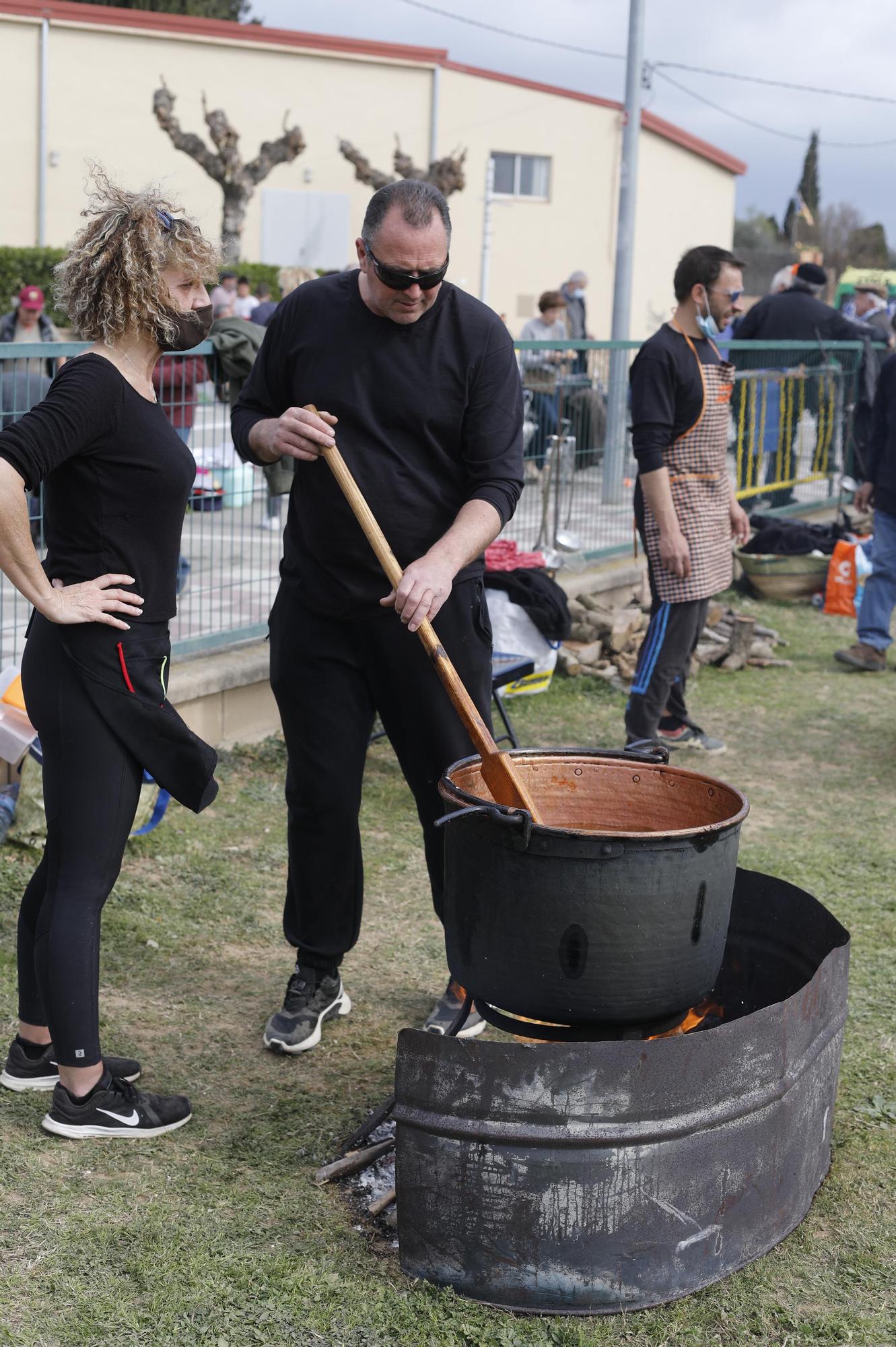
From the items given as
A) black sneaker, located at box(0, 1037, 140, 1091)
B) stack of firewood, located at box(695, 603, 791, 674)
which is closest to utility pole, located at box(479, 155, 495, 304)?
stack of firewood, located at box(695, 603, 791, 674)

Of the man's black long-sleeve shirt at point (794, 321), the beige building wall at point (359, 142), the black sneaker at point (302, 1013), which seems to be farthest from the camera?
the beige building wall at point (359, 142)

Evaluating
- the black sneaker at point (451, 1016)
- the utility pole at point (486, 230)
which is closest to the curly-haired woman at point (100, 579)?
the black sneaker at point (451, 1016)

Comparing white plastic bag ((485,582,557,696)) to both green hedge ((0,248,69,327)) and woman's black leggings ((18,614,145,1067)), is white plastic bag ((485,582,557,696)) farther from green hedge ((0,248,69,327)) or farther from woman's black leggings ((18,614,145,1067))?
green hedge ((0,248,69,327))

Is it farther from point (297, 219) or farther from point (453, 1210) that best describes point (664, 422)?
point (297, 219)

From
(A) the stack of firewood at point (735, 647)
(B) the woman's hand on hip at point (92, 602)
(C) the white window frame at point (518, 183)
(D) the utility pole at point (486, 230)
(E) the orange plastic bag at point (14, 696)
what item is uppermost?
(C) the white window frame at point (518, 183)

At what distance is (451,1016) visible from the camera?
3.69 metres

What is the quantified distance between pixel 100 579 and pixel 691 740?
4205 mm

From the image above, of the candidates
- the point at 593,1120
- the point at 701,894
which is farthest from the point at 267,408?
the point at 593,1120

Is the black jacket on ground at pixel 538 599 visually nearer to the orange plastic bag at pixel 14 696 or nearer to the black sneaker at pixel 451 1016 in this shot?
the orange plastic bag at pixel 14 696

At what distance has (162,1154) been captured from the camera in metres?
3.06

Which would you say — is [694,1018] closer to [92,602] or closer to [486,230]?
[92,602]

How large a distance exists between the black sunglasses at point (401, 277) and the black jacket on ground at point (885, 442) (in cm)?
542

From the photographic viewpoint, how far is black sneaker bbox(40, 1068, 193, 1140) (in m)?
3.06

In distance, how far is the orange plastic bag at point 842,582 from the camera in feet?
30.7
